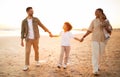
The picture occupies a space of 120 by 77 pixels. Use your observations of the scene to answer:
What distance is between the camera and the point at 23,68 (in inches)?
519

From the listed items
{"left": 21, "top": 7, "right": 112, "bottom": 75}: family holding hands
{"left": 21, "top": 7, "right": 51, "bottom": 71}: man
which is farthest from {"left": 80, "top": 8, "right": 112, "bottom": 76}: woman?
{"left": 21, "top": 7, "right": 51, "bottom": 71}: man

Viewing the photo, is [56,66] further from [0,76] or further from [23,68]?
[0,76]

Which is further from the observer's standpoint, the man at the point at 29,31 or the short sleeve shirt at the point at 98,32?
the man at the point at 29,31

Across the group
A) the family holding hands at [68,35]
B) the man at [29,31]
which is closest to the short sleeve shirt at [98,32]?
the family holding hands at [68,35]

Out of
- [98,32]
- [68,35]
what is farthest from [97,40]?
[68,35]

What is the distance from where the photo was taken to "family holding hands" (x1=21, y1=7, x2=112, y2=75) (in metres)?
11.9

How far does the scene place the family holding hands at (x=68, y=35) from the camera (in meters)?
11.9

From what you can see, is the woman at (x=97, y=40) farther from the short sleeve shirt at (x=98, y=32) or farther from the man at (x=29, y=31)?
the man at (x=29, y=31)

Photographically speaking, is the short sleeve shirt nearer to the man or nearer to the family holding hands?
the family holding hands

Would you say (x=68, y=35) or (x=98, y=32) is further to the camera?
(x=68, y=35)

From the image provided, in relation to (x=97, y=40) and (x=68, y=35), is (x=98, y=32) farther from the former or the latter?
(x=68, y=35)

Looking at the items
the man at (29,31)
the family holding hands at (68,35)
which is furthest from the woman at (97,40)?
the man at (29,31)

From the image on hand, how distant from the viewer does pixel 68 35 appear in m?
13.1

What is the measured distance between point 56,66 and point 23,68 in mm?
1491
